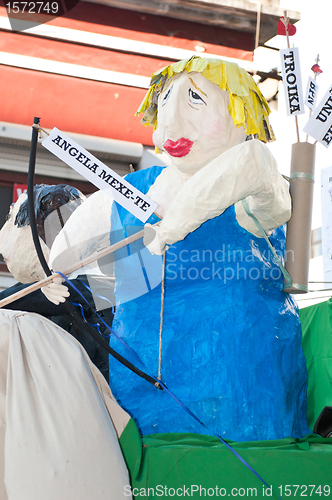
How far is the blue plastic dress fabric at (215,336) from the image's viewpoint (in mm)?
1216

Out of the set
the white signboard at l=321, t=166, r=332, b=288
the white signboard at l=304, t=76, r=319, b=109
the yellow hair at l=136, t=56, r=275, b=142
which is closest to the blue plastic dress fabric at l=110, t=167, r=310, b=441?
the yellow hair at l=136, t=56, r=275, b=142

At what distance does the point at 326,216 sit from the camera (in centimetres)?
260

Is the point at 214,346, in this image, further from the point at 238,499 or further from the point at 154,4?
the point at 154,4

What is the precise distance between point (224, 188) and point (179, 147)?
0.74 ft

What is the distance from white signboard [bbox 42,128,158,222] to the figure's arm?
2.4 inches

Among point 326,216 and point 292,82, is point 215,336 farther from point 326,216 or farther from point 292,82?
point 326,216

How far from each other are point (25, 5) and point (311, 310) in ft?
10.0

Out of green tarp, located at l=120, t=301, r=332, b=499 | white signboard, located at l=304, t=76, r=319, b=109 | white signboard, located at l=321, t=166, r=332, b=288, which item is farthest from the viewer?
white signboard, located at l=321, t=166, r=332, b=288

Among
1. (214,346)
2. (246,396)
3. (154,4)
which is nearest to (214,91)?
(214,346)

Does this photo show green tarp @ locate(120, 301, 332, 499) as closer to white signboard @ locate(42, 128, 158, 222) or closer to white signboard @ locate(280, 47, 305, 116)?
white signboard @ locate(42, 128, 158, 222)

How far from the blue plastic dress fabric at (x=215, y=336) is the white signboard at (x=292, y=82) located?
0.31 meters

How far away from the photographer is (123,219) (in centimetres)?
141

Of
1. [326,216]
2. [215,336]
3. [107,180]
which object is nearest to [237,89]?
[107,180]

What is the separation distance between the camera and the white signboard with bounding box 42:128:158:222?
4.09ft
